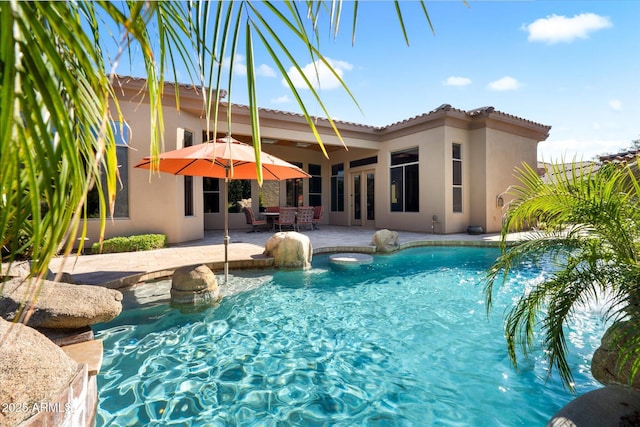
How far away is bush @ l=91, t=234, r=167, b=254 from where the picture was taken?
6.92m

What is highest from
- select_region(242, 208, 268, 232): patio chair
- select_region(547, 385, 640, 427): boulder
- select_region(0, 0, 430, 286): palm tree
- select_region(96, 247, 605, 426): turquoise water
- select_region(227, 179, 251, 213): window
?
select_region(227, 179, 251, 213): window

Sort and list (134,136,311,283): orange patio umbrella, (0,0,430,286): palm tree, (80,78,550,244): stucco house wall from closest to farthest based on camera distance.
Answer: (0,0,430,286): palm tree < (134,136,311,283): orange patio umbrella < (80,78,550,244): stucco house wall

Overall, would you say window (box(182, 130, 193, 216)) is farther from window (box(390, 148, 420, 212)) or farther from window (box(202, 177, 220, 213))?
window (box(390, 148, 420, 212))

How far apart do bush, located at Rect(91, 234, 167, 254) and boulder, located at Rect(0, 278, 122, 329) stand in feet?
15.2

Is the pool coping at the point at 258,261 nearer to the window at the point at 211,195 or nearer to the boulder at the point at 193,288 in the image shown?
the boulder at the point at 193,288

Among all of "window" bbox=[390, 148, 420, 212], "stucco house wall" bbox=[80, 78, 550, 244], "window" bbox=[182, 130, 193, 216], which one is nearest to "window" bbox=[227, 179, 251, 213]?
"stucco house wall" bbox=[80, 78, 550, 244]

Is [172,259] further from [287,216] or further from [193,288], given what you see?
[287,216]

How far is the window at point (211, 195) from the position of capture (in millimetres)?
12656

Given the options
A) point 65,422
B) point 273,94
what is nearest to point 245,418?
point 65,422

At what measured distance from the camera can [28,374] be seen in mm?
1491

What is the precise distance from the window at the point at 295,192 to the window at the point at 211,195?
3284 millimetres

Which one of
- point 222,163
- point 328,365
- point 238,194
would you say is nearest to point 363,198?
point 238,194

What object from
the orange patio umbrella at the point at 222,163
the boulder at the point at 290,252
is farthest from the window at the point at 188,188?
the boulder at the point at 290,252

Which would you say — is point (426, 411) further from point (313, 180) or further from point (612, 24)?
point (313, 180)
